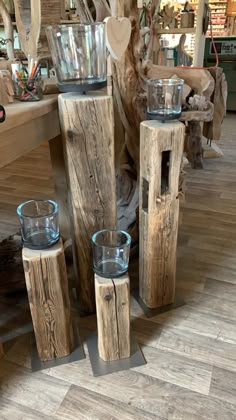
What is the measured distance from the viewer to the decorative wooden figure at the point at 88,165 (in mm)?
1111

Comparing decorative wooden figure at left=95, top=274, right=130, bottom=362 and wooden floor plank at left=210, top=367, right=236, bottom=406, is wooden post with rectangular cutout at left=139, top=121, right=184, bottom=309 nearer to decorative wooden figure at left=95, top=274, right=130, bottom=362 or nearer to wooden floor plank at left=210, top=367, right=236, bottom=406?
decorative wooden figure at left=95, top=274, right=130, bottom=362

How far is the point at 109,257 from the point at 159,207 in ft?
0.87

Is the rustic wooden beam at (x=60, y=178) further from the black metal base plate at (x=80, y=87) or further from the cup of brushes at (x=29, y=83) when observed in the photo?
the black metal base plate at (x=80, y=87)

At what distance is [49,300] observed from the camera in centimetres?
113

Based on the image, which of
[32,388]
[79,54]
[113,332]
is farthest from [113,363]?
[79,54]

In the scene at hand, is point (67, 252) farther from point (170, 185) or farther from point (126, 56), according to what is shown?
point (126, 56)

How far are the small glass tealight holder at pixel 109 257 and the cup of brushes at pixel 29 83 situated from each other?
544 mm

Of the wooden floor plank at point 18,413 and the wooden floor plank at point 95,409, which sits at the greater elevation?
the wooden floor plank at point 18,413

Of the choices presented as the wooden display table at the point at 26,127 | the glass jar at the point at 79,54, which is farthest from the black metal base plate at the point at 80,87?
the wooden display table at the point at 26,127

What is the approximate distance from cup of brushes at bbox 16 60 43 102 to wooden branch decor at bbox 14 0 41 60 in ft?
0.18

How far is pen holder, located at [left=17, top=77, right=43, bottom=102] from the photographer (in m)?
1.21

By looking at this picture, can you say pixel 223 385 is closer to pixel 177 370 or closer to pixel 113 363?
pixel 177 370

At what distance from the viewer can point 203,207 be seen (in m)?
2.35

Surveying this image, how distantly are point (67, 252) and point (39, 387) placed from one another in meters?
0.74
